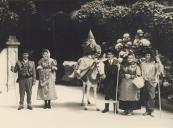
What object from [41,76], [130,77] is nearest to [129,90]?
[130,77]

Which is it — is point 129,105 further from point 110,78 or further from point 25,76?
point 25,76

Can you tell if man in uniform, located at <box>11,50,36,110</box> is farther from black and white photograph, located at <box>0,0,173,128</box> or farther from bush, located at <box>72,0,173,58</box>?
bush, located at <box>72,0,173,58</box>

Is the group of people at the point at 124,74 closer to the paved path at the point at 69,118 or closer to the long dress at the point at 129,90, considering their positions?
the long dress at the point at 129,90

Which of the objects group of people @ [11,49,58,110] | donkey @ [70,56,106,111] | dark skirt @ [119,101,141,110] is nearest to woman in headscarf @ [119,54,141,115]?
dark skirt @ [119,101,141,110]

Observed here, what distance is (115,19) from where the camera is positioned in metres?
21.0

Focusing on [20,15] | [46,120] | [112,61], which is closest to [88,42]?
[112,61]

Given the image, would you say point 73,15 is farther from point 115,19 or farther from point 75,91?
point 75,91

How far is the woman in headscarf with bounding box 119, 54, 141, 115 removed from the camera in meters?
15.0

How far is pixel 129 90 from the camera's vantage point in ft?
49.1

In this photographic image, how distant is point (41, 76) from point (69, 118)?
79.1 inches

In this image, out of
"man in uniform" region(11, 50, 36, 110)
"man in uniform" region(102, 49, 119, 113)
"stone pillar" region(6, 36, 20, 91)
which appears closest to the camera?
"man in uniform" region(102, 49, 119, 113)

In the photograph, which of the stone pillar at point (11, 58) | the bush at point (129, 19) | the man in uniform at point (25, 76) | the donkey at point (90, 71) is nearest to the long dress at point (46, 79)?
the man in uniform at point (25, 76)

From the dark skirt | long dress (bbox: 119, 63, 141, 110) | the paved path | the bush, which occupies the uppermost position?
the bush

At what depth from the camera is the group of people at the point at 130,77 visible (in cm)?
1498
